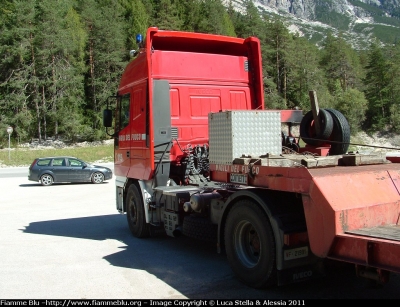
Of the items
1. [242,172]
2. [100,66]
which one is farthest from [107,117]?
[100,66]

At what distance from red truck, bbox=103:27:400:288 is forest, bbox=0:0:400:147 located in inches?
1430

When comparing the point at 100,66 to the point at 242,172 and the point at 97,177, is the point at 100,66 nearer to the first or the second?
the point at 97,177

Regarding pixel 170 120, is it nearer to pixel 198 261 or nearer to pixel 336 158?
pixel 198 261

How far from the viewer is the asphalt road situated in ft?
16.8

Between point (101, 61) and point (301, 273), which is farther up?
point (101, 61)

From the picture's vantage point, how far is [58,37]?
167 ft

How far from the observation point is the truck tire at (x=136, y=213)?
8188 millimetres

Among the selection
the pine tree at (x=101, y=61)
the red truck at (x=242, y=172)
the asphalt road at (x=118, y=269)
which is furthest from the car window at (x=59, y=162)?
the pine tree at (x=101, y=61)

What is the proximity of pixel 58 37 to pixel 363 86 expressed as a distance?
158ft

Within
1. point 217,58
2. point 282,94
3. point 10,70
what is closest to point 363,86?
point 282,94

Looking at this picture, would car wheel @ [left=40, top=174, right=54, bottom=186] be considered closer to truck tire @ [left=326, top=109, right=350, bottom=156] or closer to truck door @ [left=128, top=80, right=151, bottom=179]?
truck door @ [left=128, top=80, right=151, bottom=179]

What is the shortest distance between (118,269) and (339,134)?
3.77 metres

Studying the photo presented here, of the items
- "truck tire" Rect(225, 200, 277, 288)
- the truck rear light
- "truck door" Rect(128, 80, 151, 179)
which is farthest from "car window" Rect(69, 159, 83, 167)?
the truck rear light

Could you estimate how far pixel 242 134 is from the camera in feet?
18.8
